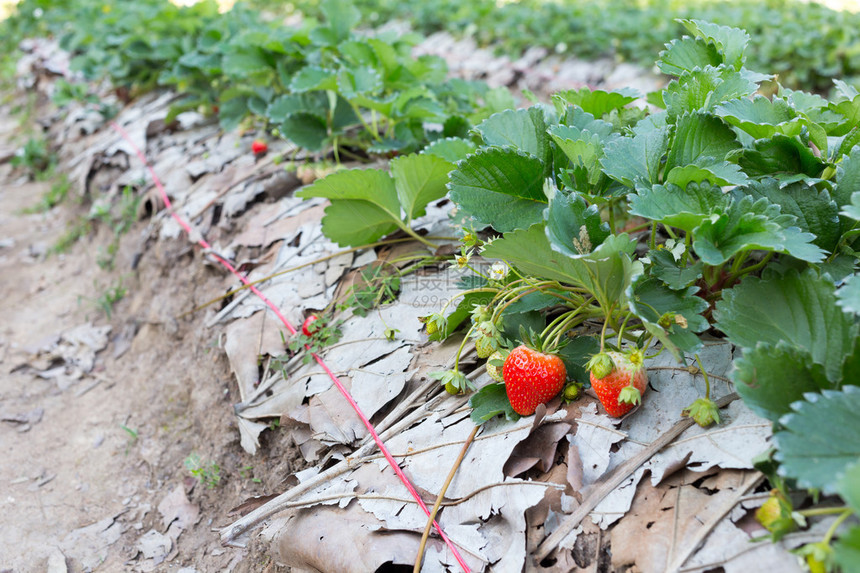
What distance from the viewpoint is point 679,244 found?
4.82ft

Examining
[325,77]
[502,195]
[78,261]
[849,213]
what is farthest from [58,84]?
[849,213]

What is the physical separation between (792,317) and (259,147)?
2729 millimetres

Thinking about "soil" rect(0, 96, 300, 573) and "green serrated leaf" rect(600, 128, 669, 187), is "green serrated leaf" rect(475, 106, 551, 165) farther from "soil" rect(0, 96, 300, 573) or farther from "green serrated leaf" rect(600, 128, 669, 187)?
"soil" rect(0, 96, 300, 573)

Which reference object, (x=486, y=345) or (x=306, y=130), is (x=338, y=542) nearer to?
(x=486, y=345)

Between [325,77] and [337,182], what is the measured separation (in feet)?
3.04

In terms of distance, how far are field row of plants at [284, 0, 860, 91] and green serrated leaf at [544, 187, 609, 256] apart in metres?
3.60

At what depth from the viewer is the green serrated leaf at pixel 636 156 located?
1376 mm

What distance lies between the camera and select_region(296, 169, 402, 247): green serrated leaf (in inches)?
74.3

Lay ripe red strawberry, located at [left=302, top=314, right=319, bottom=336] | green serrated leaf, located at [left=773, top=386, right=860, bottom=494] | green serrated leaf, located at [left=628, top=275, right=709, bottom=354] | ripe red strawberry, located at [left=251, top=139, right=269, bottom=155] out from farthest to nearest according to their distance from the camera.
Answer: ripe red strawberry, located at [left=251, top=139, right=269, bottom=155]
ripe red strawberry, located at [left=302, top=314, right=319, bottom=336]
green serrated leaf, located at [left=628, top=275, right=709, bottom=354]
green serrated leaf, located at [left=773, top=386, right=860, bottom=494]

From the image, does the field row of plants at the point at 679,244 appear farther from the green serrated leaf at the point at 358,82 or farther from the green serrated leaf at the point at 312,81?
the green serrated leaf at the point at 312,81

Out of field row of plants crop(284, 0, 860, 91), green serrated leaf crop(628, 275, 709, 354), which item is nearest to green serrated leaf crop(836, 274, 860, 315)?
green serrated leaf crop(628, 275, 709, 354)

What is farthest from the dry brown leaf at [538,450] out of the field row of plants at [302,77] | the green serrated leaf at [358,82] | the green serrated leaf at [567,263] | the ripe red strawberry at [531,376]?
the green serrated leaf at [358,82]

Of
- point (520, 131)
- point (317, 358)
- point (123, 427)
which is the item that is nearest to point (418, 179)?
point (520, 131)

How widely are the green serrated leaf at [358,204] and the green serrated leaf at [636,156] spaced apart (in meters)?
0.76
